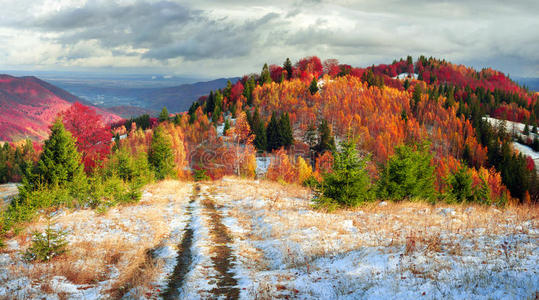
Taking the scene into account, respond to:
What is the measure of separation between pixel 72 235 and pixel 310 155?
366 ft

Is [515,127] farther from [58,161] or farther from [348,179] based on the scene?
[58,161]

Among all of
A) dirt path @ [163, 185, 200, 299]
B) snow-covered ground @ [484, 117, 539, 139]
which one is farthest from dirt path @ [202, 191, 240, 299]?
snow-covered ground @ [484, 117, 539, 139]

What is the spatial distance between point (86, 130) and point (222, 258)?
32637mm

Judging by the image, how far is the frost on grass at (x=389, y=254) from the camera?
6.57 metres

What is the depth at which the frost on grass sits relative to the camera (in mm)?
6574

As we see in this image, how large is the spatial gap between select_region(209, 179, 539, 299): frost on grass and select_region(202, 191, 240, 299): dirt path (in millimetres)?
386

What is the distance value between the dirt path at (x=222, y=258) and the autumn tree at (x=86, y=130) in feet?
81.5

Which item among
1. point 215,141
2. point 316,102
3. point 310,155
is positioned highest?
point 316,102

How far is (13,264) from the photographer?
9430mm

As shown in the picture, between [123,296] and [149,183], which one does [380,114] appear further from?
[123,296]

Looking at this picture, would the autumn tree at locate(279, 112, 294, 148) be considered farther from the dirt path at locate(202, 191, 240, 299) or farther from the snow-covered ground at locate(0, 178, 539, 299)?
the snow-covered ground at locate(0, 178, 539, 299)

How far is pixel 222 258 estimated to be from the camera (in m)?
10.8

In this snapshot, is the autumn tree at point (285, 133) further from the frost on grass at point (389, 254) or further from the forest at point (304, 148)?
the frost on grass at point (389, 254)

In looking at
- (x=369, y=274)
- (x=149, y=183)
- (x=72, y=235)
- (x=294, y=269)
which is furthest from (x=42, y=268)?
(x=149, y=183)
